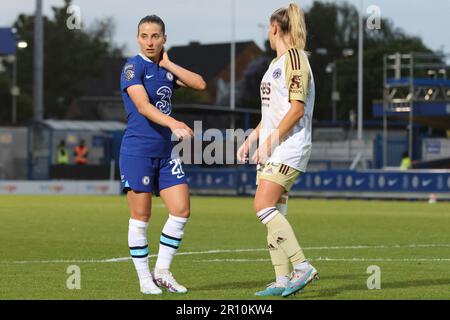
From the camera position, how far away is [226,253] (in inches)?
603

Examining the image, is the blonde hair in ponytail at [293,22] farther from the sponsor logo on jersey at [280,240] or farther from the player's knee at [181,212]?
the player's knee at [181,212]

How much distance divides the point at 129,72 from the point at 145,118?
41 cm

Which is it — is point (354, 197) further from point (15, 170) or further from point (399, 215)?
point (15, 170)

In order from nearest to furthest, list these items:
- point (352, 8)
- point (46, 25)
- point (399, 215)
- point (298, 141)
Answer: point (298, 141), point (399, 215), point (352, 8), point (46, 25)

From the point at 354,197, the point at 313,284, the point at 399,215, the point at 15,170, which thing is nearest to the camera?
the point at 313,284

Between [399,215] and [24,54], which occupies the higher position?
[24,54]

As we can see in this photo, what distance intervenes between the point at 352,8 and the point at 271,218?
114863 mm

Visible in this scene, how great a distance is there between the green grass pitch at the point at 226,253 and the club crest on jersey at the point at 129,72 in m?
1.78

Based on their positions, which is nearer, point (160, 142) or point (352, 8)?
point (160, 142)

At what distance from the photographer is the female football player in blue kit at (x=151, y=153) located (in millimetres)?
10219

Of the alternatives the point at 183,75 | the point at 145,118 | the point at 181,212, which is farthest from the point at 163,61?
the point at 181,212

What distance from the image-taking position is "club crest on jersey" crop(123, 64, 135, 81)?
1020 cm
